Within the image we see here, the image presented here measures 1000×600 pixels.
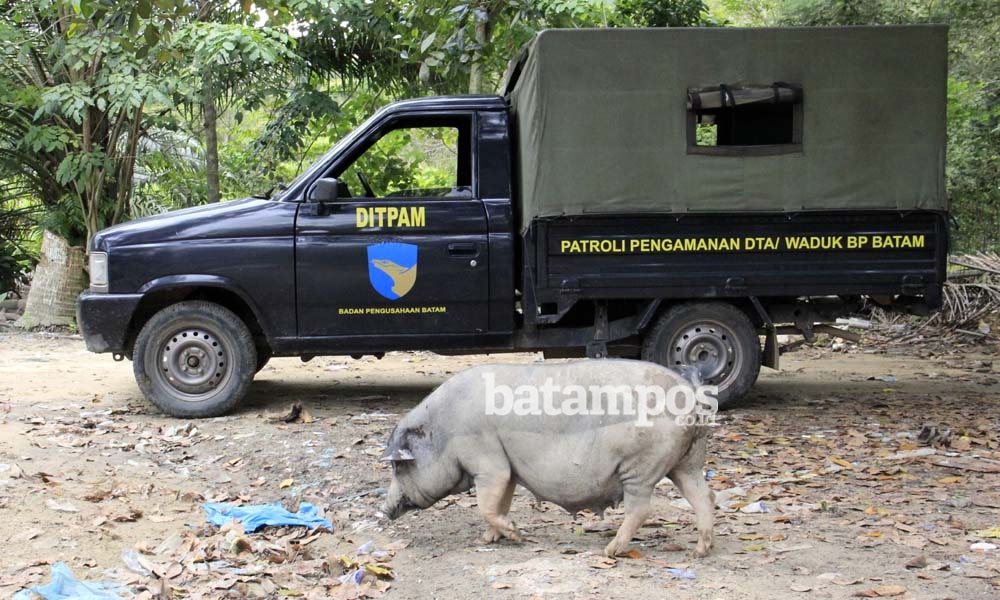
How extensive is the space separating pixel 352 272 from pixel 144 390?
176 cm

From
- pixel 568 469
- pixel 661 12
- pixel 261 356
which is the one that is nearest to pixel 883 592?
pixel 568 469

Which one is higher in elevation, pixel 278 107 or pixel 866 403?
pixel 278 107

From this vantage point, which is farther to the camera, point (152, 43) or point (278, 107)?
point (278, 107)

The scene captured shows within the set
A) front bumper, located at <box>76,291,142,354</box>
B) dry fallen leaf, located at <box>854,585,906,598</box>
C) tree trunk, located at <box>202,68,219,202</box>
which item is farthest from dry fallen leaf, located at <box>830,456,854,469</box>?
tree trunk, located at <box>202,68,219,202</box>

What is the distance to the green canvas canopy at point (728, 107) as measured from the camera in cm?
737

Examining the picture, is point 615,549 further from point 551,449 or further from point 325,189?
point 325,189

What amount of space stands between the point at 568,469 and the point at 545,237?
9.87ft

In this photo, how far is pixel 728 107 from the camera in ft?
24.6

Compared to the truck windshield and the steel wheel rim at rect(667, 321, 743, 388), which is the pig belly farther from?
the truck windshield

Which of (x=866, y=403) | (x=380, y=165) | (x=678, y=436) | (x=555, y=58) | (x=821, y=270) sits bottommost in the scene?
(x=866, y=403)

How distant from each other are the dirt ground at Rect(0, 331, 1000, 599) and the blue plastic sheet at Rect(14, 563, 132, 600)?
0.31 feet

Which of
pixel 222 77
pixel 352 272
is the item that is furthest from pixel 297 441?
pixel 222 77

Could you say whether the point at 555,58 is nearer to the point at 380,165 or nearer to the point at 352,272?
the point at 352,272

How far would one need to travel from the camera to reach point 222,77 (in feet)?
42.2
